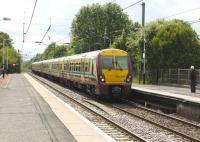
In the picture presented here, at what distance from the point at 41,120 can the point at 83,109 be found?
6.45 meters

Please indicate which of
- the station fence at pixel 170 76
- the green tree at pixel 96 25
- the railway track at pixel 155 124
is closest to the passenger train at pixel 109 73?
the railway track at pixel 155 124

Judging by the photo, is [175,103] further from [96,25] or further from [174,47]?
[96,25]

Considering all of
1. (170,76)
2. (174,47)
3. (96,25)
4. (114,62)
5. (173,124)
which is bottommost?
(173,124)

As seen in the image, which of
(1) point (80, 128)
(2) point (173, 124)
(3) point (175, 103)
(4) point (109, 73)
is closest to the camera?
(1) point (80, 128)

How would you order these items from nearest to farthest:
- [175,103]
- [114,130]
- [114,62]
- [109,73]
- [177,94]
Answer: [114,130] < [175,103] < [109,73] < [114,62] < [177,94]

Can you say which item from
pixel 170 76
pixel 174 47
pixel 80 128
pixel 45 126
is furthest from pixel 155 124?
pixel 174 47

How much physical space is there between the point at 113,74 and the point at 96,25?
61978 millimetres

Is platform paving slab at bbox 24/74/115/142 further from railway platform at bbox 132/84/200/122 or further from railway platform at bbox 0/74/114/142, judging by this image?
railway platform at bbox 132/84/200/122

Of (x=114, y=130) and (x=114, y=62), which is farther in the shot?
(x=114, y=62)

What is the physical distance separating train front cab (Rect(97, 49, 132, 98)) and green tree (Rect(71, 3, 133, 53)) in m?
59.3

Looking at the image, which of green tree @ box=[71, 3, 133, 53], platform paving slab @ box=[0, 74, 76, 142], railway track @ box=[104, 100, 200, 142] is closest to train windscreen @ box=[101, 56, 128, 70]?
railway track @ box=[104, 100, 200, 142]

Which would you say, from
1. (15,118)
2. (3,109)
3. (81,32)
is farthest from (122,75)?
(81,32)

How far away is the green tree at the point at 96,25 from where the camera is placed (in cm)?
8675

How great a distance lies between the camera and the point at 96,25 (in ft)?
288
